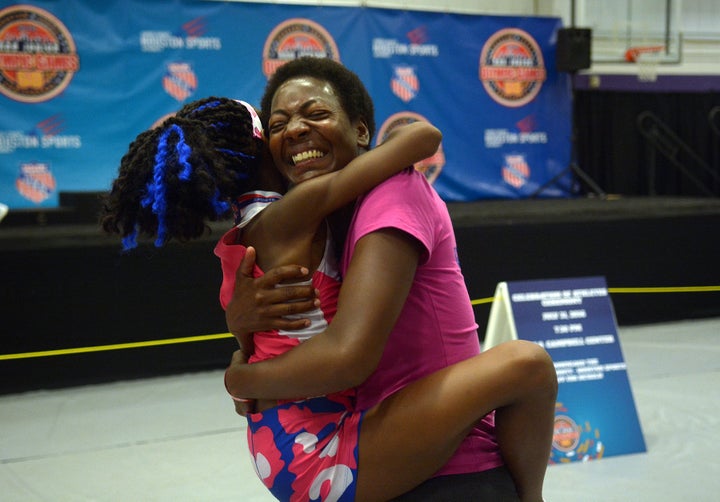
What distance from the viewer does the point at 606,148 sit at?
8.81 m

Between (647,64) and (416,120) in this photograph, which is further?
(647,64)

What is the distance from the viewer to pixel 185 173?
4.62 feet

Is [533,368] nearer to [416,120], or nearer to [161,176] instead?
[161,176]

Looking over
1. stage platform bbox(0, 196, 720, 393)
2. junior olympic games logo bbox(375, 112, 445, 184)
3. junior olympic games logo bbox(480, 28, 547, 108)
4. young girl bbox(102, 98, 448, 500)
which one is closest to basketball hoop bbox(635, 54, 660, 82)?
junior olympic games logo bbox(480, 28, 547, 108)

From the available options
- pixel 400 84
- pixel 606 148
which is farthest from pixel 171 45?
pixel 606 148

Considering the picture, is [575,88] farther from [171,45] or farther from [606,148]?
[171,45]

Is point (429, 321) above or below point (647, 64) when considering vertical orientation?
above

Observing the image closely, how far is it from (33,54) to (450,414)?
5520 mm

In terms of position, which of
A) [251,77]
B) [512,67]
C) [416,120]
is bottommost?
[416,120]

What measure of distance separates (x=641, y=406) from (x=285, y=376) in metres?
2.78

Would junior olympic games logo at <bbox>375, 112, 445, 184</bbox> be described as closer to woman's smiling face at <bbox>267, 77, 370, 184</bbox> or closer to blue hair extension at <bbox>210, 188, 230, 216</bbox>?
woman's smiling face at <bbox>267, 77, 370, 184</bbox>

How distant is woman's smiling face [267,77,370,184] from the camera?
1.53 metres

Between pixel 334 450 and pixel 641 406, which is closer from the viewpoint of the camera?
pixel 334 450

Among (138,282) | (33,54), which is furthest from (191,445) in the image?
(33,54)
